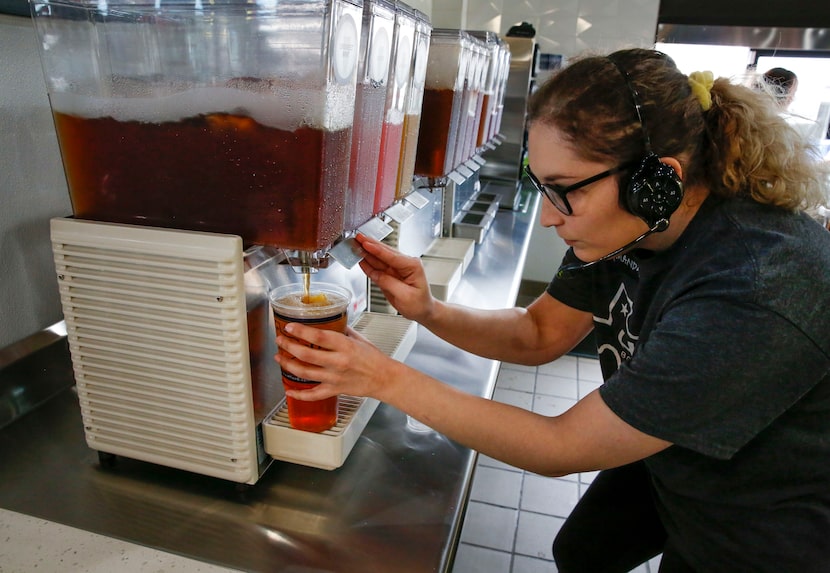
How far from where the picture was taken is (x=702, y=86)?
0.93 meters

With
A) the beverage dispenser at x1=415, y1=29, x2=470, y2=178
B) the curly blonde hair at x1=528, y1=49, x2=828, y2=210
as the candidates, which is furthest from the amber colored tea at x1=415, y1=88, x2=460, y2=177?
the curly blonde hair at x1=528, y1=49, x2=828, y2=210

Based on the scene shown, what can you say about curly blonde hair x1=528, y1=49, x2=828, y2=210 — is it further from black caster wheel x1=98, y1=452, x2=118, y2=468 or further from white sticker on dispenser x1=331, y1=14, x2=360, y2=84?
black caster wheel x1=98, y1=452, x2=118, y2=468

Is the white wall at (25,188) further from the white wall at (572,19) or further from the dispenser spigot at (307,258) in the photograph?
the white wall at (572,19)

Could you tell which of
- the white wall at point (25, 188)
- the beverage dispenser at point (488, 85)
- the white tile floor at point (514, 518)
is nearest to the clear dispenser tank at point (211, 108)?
the white wall at point (25, 188)

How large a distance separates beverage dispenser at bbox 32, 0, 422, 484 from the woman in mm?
123

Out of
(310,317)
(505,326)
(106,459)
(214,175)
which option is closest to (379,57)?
(214,175)

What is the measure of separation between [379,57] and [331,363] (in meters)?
0.51

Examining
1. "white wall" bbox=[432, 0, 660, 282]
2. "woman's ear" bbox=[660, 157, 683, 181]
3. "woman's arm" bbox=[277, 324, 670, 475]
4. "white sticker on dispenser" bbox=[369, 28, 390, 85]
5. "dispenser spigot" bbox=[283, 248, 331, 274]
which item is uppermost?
"white wall" bbox=[432, 0, 660, 282]

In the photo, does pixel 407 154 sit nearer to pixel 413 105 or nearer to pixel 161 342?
pixel 413 105

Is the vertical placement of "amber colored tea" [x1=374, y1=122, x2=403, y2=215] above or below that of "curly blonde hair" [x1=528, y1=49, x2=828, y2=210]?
below

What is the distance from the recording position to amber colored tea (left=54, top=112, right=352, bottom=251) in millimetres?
803

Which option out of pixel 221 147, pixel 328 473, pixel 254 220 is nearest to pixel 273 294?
pixel 254 220

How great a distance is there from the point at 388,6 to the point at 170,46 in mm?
354

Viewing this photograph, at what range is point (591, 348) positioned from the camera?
3965 millimetres
